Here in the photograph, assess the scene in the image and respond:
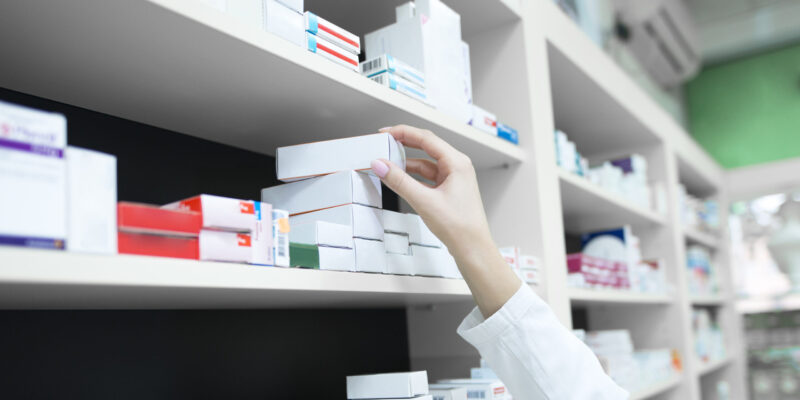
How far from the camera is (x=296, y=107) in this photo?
1.22 m

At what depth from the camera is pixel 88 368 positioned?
108 centimetres

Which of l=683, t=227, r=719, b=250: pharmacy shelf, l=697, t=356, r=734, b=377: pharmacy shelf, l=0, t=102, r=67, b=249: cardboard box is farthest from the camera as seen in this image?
l=683, t=227, r=719, b=250: pharmacy shelf

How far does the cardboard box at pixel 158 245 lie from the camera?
0.76 metres

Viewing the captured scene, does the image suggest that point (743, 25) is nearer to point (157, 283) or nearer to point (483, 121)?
point (483, 121)

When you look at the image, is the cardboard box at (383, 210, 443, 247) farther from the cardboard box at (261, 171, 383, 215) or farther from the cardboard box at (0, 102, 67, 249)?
the cardboard box at (0, 102, 67, 249)

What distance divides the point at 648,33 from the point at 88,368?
139 inches

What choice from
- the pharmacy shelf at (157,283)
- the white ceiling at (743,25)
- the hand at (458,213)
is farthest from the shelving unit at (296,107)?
the white ceiling at (743,25)

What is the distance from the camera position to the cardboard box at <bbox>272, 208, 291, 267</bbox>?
3.07ft

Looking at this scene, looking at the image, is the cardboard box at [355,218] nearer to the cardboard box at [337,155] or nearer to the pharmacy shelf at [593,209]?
the cardboard box at [337,155]

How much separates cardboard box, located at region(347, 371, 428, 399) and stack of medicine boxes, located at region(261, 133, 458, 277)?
187 millimetres

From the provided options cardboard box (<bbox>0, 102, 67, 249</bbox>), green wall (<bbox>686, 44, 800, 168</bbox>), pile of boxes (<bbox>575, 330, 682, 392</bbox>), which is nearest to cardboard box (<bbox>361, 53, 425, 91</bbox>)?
cardboard box (<bbox>0, 102, 67, 249</bbox>)

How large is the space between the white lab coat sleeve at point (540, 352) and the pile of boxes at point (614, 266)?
0.82 meters

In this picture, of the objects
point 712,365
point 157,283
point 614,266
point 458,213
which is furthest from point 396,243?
point 712,365

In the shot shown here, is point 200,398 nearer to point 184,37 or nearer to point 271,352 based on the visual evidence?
point 271,352
